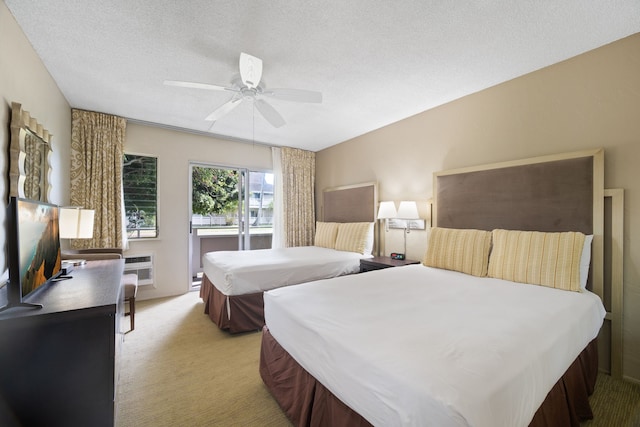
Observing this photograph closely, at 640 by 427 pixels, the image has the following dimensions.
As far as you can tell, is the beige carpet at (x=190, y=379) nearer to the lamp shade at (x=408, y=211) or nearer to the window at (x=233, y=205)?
the window at (x=233, y=205)

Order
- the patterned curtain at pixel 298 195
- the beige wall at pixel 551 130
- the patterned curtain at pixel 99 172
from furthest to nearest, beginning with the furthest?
the patterned curtain at pixel 298 195, the patterned curtain at pixel 99 172, the beige wall at pixel 551 130

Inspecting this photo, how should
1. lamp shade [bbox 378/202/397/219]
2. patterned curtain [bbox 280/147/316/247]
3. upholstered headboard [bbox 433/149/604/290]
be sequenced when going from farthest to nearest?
1. patterned curtain [bbox 280/147/316/247]
2. lamp shade [bbox 378/202/397/219]
3. upholstered headboard [bbox 433/149/604/290]

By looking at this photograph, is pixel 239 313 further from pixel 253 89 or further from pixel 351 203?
pixel 351 203

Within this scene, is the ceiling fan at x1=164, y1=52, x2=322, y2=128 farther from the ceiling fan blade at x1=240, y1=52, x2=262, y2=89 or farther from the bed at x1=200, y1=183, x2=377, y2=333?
the bed at x1=200, y1=183, x2=377, y2=333

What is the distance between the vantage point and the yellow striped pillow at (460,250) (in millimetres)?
2455

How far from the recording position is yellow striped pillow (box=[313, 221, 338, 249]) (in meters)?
4.47

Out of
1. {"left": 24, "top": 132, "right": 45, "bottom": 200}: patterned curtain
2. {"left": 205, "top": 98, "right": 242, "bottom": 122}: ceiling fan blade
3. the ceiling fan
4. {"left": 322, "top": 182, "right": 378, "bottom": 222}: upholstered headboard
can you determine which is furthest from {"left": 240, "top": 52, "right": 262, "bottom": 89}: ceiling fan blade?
{"left": 322, "top": 182, "right": 378, "bottom": 222}: upholstered headboard

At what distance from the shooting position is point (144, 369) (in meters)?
2.19

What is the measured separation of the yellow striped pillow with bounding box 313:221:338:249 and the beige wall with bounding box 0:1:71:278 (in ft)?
11.2

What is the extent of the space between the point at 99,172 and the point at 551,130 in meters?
5.11

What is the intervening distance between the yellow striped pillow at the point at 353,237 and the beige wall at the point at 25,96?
3.42 m

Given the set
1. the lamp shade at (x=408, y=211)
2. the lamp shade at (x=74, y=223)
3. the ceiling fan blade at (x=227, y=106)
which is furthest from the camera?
the lamp shade at (x=408, y=211)

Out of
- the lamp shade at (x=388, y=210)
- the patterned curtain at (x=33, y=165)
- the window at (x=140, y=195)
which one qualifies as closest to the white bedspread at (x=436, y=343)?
the lamp shade at (x=388, y=210)

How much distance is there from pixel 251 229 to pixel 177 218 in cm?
128
